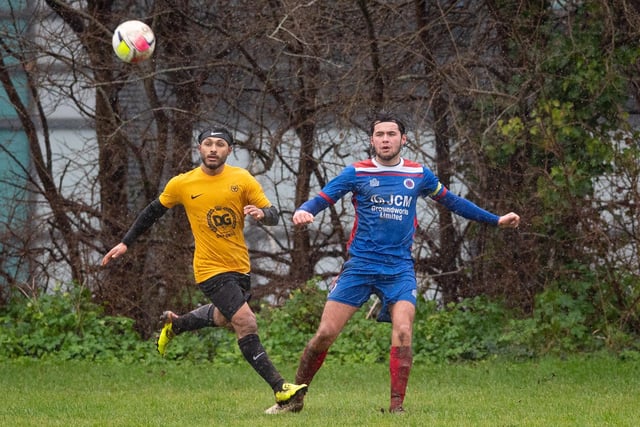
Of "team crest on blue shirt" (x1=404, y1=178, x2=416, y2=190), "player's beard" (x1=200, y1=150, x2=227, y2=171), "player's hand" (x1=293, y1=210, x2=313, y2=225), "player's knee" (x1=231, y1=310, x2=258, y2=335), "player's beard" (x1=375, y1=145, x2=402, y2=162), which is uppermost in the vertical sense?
"player's beard" (x1=200, y1=150, x2=227, y2=171)

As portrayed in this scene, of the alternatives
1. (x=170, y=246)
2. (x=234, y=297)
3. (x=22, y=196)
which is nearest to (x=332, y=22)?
(x=170, y=246)

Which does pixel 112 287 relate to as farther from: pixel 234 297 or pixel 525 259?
pixel 234 297

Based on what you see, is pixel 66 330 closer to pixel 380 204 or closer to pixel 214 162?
pixel 214 162

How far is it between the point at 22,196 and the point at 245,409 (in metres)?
6.32

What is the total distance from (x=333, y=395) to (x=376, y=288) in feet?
5.95

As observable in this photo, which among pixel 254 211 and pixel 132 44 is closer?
pixel 254 211

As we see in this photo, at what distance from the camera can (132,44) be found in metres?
10.2

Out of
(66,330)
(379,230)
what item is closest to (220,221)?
(379,230)

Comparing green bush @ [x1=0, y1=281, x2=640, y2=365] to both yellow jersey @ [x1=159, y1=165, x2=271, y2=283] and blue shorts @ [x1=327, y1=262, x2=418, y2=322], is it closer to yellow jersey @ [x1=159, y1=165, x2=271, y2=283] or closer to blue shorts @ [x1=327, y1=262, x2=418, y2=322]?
yellow jersey @ [x1=159, y1=165, x2=271, y2=283]

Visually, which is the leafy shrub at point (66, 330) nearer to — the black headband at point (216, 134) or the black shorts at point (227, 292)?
the black shorts at point (227, 292)

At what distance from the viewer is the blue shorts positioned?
24.6ft

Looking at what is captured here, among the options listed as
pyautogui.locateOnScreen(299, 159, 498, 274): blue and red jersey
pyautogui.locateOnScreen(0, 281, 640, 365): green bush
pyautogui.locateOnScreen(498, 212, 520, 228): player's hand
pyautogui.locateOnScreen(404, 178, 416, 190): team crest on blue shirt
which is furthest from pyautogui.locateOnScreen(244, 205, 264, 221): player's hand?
pyautogui.locateOnScreen(0, 281, 640, 365): green bush

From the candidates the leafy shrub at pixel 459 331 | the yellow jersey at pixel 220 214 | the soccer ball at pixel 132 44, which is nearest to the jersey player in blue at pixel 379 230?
the yellow jersey at pixel 220 214

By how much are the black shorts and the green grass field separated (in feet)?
2.30
